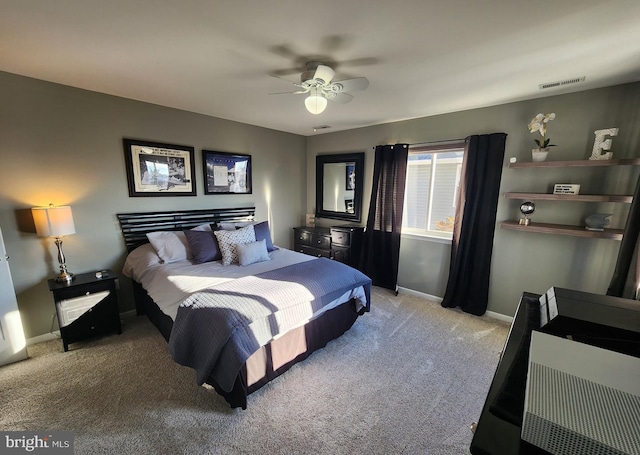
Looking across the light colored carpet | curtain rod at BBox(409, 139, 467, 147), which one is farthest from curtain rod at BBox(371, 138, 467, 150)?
the light colored carpet

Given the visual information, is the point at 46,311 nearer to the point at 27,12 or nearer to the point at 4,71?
the point at 4,71

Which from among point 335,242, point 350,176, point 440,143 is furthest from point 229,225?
point 440,143

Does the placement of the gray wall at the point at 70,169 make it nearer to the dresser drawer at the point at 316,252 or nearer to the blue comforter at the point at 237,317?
the blue comforter at the point at 237,317

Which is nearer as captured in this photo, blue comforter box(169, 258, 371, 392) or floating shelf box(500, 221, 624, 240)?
blue comforter box(169, 258, 371, 392)

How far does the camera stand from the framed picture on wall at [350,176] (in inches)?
161

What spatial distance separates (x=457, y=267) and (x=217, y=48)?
10.9ft

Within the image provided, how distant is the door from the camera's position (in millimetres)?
2123

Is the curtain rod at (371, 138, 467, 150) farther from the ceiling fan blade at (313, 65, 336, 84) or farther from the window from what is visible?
the ceiling fan blade at (313, 65, 336, 84)

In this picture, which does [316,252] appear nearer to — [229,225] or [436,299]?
[229,225]

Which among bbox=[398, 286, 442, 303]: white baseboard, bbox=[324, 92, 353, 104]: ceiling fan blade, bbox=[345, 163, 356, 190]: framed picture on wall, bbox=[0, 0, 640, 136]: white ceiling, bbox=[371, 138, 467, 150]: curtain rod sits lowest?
bbox=[398, 286, 442, 303]: white baseboard

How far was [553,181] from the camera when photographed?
8.45 feet

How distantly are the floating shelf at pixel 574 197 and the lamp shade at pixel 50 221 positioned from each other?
173 inches

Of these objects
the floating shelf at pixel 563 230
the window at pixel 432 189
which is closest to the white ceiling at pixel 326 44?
the window at pixel 432 189

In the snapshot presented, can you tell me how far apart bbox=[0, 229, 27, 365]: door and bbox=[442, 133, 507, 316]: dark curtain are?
4459 millimetres
